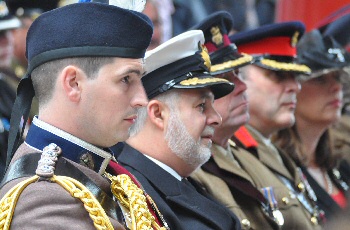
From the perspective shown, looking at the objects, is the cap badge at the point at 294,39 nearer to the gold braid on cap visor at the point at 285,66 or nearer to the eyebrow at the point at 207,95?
the gold braid on cap visor at the point at 285,66

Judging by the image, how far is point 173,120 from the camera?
4293 millimetres

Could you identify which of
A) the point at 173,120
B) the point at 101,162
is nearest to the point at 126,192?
the point at 101,162

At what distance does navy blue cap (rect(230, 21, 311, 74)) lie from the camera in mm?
5605

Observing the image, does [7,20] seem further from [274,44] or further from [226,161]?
[226,161]

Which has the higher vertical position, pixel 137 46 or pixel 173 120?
pixel 137 46

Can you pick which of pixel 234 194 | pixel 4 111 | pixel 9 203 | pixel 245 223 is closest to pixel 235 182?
pixel 234 194

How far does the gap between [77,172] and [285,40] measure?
9.42ft

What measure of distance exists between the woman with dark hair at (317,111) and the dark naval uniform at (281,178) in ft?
0.83

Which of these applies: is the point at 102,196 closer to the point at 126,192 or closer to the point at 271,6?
the point at 126,192

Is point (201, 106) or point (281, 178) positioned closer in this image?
point (201, 106)

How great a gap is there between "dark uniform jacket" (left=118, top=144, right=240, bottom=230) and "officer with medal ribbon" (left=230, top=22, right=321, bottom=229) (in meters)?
1.19

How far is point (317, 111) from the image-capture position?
6309 millimetres

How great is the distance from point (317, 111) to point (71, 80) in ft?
10.9

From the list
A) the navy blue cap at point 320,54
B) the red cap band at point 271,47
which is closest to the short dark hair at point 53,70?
the red cap band at point 271,47
